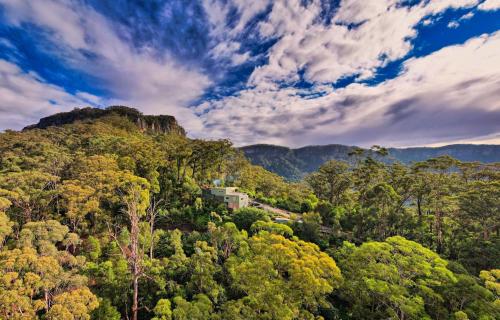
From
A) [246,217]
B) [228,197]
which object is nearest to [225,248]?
[246,217]

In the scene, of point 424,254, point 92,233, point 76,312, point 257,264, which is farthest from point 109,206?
point 424,254

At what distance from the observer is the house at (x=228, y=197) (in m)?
31.1

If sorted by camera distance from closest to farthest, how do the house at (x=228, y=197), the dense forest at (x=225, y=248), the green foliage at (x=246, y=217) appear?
the dense forest at (x=225, y=248), the green foliage at (x=246, y=217), the house at (x=228, y=197)

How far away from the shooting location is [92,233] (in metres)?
20.7

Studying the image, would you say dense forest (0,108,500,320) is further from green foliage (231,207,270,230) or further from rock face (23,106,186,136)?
rock face (23,106,186,136)

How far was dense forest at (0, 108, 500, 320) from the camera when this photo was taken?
998 cm

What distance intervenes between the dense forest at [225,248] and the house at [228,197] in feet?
3.80

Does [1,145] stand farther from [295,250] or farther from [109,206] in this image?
[295,250]

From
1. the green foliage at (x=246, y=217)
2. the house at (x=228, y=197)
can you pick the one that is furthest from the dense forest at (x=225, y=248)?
the house at (x=228, y=197)

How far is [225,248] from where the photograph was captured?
65.2 feet

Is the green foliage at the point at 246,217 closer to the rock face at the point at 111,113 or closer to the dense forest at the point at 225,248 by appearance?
the dense forest at the point at 225,248

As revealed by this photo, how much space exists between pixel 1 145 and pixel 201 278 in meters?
43.9

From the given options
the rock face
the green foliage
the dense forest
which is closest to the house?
the dense forest

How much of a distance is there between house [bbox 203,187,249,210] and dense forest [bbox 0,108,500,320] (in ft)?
3.80
